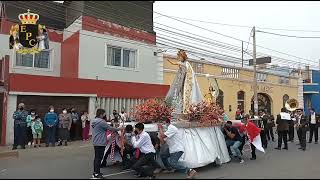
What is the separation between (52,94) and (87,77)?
3.32m

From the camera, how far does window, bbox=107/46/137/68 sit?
22905mm

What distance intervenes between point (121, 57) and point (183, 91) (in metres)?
11.6

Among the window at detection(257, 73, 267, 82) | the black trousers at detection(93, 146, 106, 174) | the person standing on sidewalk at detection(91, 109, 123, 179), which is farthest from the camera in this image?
the window at detection(257, 73, 267, 82)

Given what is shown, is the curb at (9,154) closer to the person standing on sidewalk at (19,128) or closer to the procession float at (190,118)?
the person standing on sidewalk at (19,128)

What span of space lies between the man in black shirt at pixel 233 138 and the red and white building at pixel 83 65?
828 cm

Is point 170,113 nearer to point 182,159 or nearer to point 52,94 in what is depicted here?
point 182,159

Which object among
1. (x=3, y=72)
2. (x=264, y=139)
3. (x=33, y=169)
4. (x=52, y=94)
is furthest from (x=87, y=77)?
(x=33, y=169)

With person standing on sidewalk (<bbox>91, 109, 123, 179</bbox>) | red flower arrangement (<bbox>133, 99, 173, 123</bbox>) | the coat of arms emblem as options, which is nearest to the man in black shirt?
red flower arrangement (<bbox>133, 99, 173, 123</bbox>)

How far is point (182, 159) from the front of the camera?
10.4 m

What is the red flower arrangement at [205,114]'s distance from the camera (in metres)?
11.5

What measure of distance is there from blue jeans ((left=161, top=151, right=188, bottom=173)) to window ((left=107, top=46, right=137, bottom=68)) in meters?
12.9

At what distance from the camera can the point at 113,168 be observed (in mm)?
11141

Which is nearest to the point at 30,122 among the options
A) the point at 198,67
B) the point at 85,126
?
the point at 85,126

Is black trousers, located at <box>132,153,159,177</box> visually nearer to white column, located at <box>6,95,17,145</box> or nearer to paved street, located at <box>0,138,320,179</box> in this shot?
paved street, located at <box>0,138,320,179</box>
